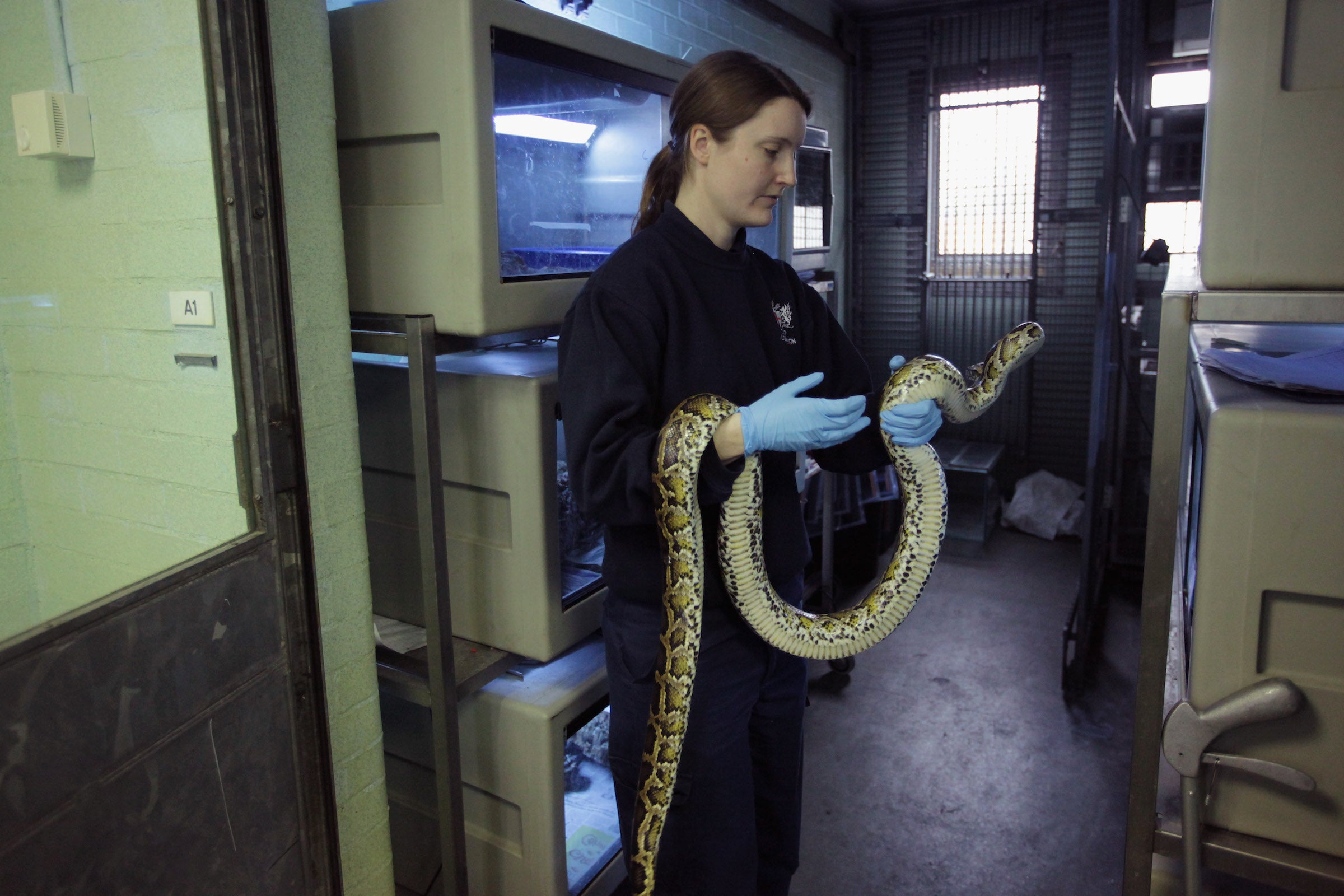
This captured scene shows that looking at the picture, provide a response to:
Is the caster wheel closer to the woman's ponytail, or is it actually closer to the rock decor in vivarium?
the rock decor in vivarium

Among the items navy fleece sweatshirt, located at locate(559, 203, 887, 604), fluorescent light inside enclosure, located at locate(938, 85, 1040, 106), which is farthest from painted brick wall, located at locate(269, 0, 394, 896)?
fluorescent light inside enclosure, located at locate(938, 85, 1040, 106)

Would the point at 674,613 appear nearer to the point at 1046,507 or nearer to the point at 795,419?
the point at 795,419

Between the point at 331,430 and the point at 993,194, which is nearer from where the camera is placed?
the point at 331,430

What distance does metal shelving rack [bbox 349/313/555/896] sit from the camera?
5.63ft

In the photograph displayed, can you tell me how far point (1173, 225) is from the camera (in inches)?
195

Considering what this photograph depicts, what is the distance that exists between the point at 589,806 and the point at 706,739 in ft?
3.23

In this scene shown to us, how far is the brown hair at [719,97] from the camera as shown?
1657mm

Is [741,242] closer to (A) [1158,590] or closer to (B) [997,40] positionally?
(A) [1158,590]

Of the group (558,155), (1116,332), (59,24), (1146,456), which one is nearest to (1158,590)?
(558,155)

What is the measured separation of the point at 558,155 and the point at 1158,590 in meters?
1.62

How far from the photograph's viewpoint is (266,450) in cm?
152

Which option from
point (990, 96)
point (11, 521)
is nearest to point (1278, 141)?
point (11, 521)

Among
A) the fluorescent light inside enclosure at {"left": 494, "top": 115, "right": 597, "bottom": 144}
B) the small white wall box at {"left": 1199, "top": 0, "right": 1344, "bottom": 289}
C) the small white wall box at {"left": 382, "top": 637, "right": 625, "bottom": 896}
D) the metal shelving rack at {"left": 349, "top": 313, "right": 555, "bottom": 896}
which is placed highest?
the fluorescent light inside enclosure at {"left": 494, "top": 115, "right": 597, "bottom": 144}

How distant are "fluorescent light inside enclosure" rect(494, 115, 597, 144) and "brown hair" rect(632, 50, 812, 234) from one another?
36 centimetres
